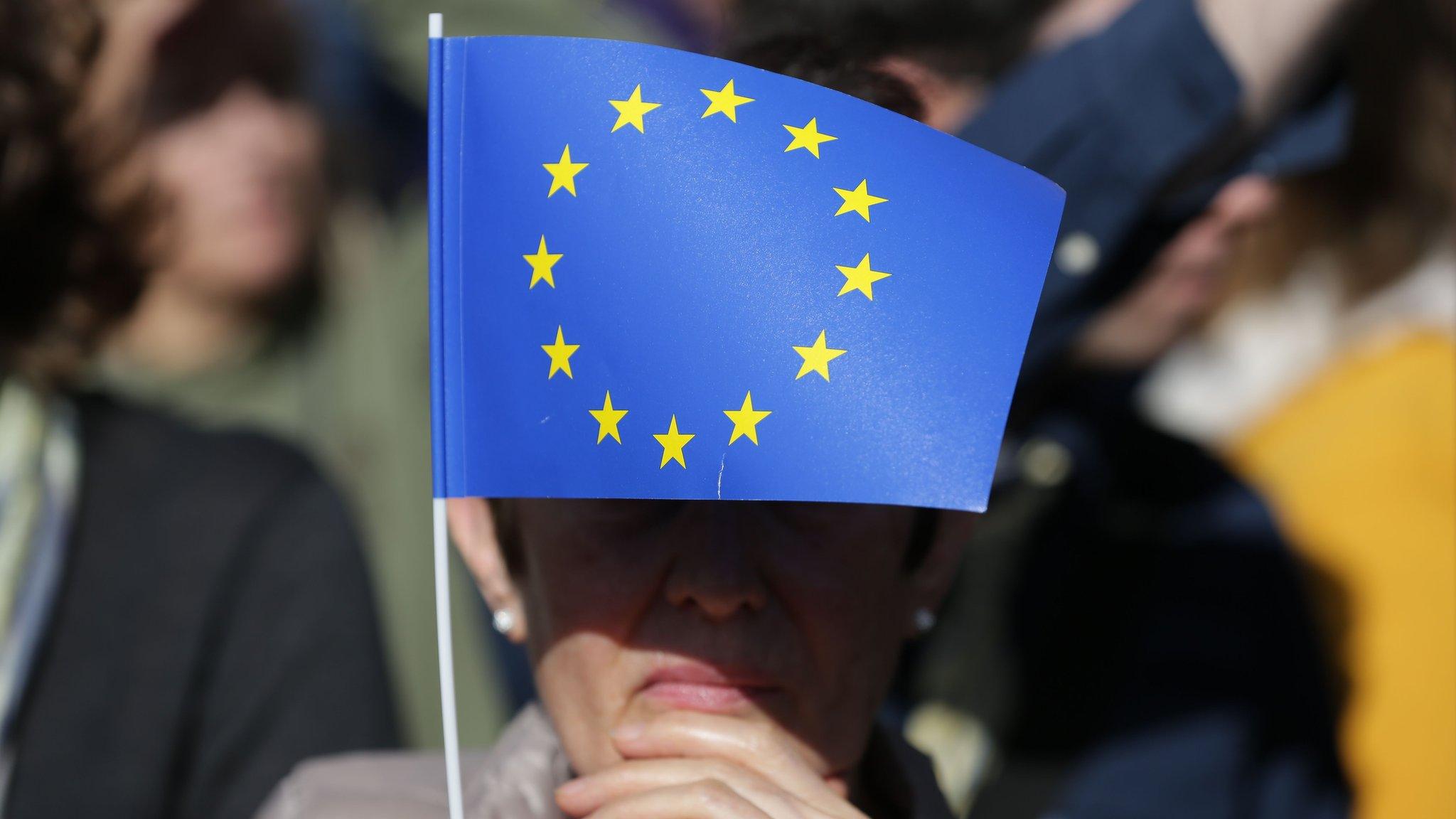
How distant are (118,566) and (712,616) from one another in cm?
97

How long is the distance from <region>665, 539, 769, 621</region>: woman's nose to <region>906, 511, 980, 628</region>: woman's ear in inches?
8.3

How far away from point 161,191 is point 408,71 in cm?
95

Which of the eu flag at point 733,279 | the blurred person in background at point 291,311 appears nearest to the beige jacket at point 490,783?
the eu flag at point 733,279

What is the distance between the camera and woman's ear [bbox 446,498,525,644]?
57.8 inches

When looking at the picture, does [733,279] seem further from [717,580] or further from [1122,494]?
[1122,494]

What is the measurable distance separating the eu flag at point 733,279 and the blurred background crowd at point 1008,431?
6.7 inches

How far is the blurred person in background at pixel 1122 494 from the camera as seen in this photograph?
1.89 meters

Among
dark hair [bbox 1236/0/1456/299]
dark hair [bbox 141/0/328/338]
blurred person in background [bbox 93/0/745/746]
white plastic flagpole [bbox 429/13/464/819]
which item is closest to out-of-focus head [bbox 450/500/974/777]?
white plastic flagpole [bbox 429/13/464/819]

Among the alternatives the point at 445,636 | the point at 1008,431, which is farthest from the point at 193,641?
the point at 1008,431

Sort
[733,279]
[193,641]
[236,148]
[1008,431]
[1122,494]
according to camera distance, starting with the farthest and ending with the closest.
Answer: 1. [236,148]
2. [1008,431]
3. [1122,494]
4. [193,641]
5. [733,279]

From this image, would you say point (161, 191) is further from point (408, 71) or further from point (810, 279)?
point (810, 279)

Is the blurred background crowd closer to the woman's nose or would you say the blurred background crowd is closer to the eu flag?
the eu flag

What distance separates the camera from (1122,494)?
2.34 meters

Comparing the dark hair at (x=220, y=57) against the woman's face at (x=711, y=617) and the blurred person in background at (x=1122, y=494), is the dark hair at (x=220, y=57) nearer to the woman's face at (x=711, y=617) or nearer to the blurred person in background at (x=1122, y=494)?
the blurred person in background at (x=1122, y=494)
